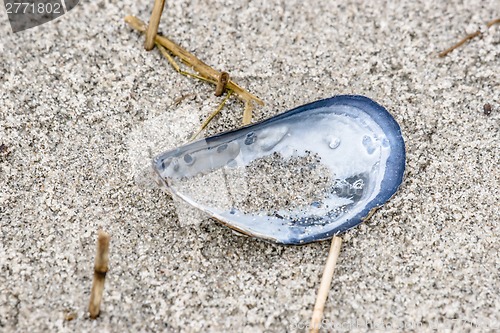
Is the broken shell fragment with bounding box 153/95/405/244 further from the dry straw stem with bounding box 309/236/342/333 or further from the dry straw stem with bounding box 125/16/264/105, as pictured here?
the dry straw stem with bounding box 125/16/264/105

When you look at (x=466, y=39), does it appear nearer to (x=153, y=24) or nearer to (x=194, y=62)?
(x=194, y=62)

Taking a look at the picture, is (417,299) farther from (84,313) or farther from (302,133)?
(84,313)

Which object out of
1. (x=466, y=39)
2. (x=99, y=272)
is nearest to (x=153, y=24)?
(x=99, y=272)

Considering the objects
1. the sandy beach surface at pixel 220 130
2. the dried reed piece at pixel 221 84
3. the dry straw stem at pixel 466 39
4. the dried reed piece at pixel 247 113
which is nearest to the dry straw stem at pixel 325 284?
the sandy beach surface at pixel 220 130

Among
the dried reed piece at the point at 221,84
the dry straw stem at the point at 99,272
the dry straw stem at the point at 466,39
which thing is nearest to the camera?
the dry straw stem at the point at 99,272

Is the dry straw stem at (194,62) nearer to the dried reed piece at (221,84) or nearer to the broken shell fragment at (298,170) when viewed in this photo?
the dried reed piece at (221,84)

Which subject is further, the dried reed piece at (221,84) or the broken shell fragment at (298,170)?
the dried reed piece at (221,84)

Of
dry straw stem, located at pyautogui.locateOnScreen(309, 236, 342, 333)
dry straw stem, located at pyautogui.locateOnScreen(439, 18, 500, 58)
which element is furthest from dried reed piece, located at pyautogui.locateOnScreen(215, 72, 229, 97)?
dry straw stem, located at pyautogui.locateOnScreen(439, 18, 500, 58)
